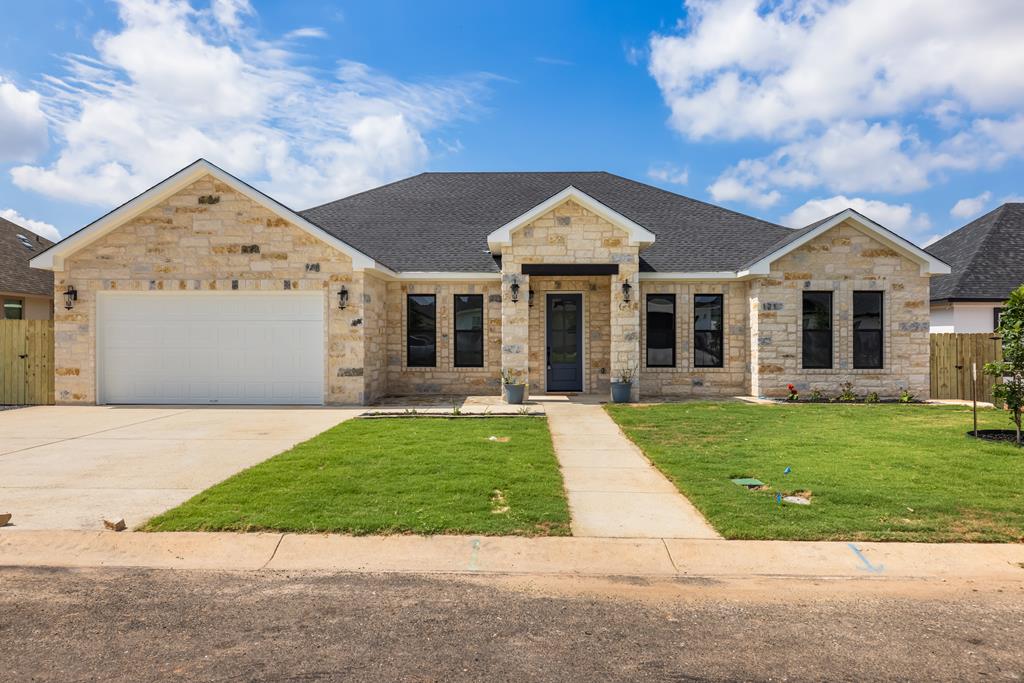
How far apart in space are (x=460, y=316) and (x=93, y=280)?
9.17 metres

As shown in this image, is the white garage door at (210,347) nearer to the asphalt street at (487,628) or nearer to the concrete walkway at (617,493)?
the concrete walkway at (617,493)

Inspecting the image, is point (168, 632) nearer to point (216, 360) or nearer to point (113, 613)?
point (113, 613)

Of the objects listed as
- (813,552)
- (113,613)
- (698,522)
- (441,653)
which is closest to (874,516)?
(813,552)

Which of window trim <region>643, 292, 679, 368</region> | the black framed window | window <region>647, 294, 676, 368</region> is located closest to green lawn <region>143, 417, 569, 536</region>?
window trim <region>643, 292, 679, 368</region>

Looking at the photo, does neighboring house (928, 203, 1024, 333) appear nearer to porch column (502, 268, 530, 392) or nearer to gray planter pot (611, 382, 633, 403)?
gray planter pot (611, 382, 633, 403)

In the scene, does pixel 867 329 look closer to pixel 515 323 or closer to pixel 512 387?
pixel 515 323

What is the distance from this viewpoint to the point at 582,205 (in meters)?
15.8

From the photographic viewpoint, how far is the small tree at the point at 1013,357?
1009 cm

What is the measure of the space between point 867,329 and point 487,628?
52.4 ft

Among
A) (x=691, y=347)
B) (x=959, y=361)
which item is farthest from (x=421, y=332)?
(x=959, y=361)

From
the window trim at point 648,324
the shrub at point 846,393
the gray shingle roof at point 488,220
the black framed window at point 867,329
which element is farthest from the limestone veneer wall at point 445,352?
the black framed window at point 867,329

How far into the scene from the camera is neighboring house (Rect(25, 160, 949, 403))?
603 inches

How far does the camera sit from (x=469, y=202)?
70.8 ft

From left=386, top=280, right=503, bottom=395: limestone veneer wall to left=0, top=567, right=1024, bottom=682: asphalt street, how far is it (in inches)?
498
